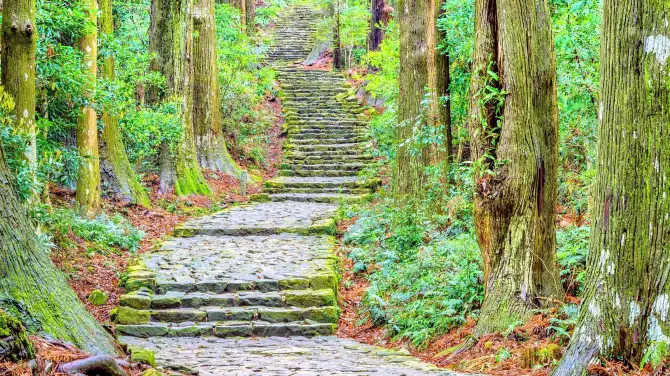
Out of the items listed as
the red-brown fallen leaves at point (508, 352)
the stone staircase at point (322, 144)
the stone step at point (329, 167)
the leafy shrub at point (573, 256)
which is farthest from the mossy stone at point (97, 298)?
the stone step at point (329, 167)

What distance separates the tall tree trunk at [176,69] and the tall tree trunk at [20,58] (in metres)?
7.58

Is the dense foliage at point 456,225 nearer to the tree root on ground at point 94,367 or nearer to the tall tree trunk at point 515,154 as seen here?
the tall tree trunk at point 515,154

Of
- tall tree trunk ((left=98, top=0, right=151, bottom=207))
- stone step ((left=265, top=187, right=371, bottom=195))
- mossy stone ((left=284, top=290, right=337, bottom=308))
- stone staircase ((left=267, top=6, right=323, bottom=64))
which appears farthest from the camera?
stone staircase ((left=267, top=6, right=323, bottom=64))

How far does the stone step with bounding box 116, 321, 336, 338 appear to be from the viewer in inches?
347

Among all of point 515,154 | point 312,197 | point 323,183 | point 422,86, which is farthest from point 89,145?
point 323,183

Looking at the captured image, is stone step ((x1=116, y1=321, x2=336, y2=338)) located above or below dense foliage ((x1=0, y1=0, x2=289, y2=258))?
below

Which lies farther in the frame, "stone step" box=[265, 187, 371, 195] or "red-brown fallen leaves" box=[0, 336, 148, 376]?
"stone step" box=[265, 187, 371, 195]

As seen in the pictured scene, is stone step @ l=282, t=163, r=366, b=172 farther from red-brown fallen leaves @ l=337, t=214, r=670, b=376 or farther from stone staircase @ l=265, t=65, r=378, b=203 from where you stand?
red-brown fallen leaves @ l=337, t=214, r=670, b=376

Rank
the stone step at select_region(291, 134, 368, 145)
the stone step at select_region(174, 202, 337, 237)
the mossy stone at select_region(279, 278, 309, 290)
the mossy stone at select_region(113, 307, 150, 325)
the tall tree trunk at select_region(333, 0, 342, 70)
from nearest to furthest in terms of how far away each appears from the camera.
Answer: the mossy stone at select_region(113, 307, 150, 325) → the mossy stone at select_region(279, 278, 309, 290) → the stone step at select_region(174, 202, 337, 237) → the stone step at select_region(291, 134, 368, 145) → the tall tree trunk at select_region(333, 0, 342, 70)

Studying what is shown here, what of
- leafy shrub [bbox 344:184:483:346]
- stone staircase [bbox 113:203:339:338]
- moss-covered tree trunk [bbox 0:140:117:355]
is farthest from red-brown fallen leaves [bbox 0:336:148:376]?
stone staircase [bbox 113:203:339:338]

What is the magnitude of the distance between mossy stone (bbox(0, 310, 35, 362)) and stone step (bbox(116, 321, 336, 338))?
5.02 meters

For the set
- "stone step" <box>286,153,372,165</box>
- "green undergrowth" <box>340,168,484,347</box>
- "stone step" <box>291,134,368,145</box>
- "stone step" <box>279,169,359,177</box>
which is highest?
"stone step" <box>291,134,368,145</box>

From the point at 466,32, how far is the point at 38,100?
677 cm

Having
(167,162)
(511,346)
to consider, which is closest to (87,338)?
(511,346)
